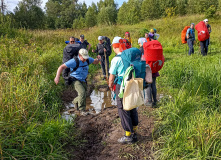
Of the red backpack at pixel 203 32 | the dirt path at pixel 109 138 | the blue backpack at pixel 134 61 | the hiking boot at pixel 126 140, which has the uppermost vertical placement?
the red backpack at pixel 203 32

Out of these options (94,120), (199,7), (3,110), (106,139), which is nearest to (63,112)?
(94,120)

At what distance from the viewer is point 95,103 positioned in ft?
17.9

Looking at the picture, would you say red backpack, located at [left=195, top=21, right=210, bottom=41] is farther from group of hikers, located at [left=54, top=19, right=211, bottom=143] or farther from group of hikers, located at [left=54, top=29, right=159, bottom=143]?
group of hikers, located at [left=54, top=19, right=211, bottom=143]

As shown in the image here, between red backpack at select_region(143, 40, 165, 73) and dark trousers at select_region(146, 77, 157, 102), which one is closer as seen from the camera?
red backpack at select_region(143, 40, 165, 73)

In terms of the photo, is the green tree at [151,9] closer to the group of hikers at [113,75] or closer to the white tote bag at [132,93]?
the group of hikers at [113,75]

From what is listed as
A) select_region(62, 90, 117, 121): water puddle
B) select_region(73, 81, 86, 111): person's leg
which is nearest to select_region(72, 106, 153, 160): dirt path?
select_region(73, 81, 86, 111): person's leg

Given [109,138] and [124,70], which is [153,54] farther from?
[109,138]

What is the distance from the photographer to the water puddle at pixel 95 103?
484 cm

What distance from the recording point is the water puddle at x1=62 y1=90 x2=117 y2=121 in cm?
484

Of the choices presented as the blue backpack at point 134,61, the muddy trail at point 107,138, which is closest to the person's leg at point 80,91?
the muddy trail at point 107,138

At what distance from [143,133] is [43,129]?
1792mm

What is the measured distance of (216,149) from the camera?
227 centimetres

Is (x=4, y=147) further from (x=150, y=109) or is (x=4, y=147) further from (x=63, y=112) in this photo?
(x=150, y=109)

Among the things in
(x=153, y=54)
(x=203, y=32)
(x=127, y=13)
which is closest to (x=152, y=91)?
(x=153, y=54)
